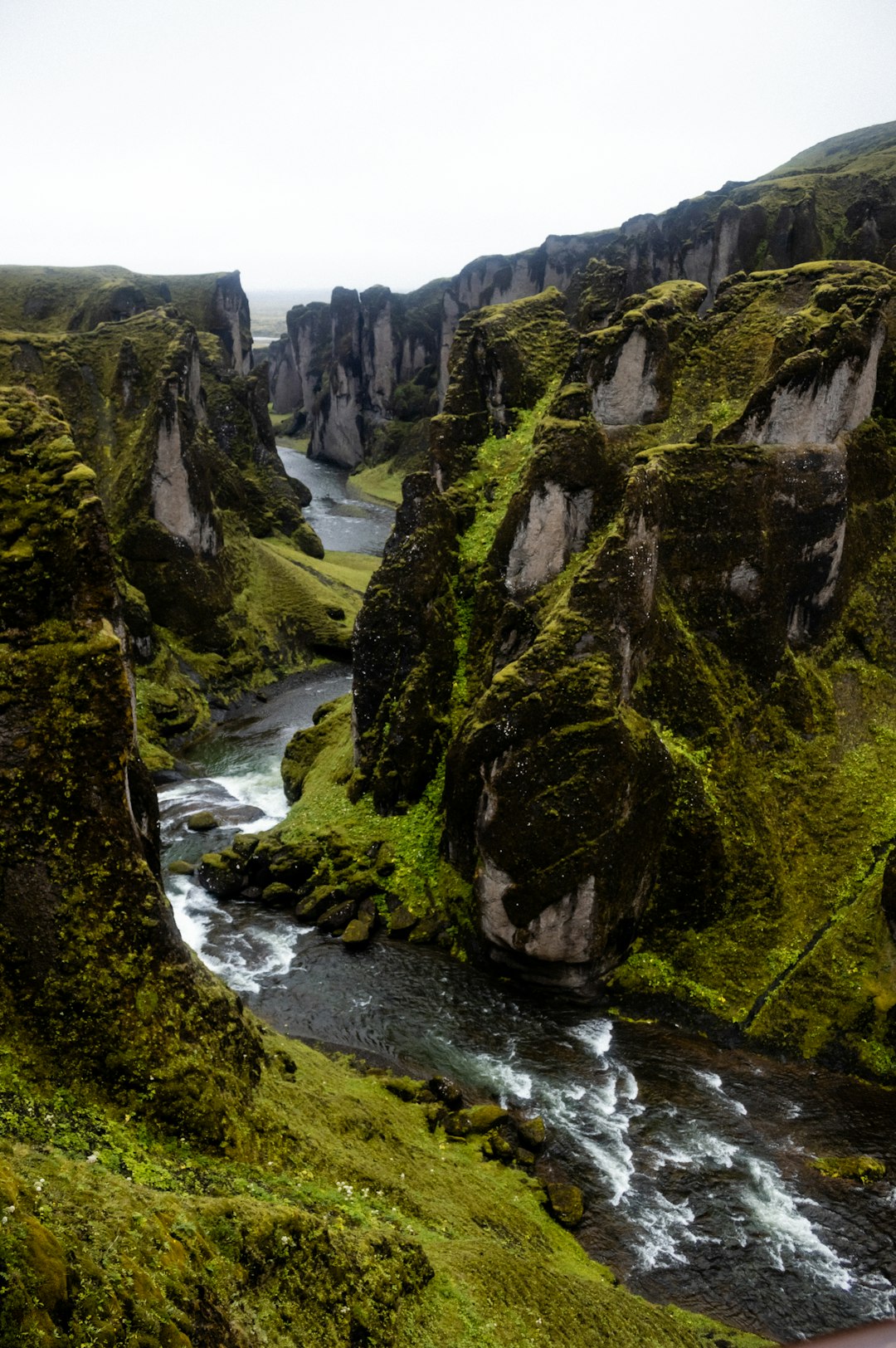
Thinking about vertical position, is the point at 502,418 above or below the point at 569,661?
above

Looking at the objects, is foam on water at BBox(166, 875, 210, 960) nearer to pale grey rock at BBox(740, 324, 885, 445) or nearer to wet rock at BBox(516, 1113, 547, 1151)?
wet rock at BBox(516, 1113, 547, 1151)

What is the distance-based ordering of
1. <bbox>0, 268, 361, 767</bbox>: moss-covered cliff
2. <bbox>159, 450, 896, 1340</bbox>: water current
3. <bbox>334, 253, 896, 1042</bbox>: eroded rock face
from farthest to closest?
<bbox>0, 268, 361, 767</bbox>: moss-covered cliff < <bbox>334, 253, 896, 1042</bbox>: eroded rock face < <bbox>159, 450, 896, 1340</bbox>: water current

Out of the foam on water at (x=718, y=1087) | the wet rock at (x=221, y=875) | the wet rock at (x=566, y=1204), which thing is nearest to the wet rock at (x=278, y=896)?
the wet rock at (x=221, y=875)

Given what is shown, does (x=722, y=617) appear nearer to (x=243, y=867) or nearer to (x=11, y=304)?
(x=243, y=867)

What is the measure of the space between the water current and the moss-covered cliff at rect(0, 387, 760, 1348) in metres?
1.78

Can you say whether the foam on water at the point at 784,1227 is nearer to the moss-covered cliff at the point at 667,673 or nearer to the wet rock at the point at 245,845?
the moss-covered cliff at the point at 667,673

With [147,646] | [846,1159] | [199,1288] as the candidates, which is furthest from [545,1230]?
[147,646]

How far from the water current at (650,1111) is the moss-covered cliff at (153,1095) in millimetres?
1778

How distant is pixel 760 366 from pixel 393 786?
63.3 ft

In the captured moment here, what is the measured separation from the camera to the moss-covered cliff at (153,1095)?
11.2m

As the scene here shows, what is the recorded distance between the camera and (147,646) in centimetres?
4841

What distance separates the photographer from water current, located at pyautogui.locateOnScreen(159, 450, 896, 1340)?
1764cm

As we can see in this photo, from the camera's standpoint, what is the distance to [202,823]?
35.8m

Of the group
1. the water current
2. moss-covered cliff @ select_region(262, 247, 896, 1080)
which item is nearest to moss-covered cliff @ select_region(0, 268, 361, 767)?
moss-covered cliff @ select_region(262, 247, 896, 1080)
